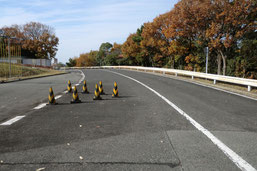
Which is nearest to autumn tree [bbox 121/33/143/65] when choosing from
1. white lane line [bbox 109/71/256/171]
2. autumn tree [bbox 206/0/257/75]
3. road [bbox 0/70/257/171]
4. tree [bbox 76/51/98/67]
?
autumn tree [bbox 206/0/257/75]

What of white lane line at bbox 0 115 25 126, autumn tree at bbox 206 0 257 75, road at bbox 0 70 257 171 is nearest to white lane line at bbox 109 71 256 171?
road at bbox 0 70 257 171

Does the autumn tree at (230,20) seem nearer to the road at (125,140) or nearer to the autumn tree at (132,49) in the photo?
the road at (125,140)

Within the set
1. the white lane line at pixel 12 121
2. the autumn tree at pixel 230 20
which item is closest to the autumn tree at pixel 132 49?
the autumn tree at pixel 230 20

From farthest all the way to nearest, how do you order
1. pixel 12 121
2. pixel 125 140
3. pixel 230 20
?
1. pixel 230 20
2. pixel 12 121
3. pixel 125 140

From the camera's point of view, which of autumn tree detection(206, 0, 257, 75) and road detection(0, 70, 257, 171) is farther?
autumn tree detection(206, 0, 257, 75)

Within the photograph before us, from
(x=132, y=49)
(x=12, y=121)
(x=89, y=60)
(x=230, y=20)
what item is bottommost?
(x=12, y=121)

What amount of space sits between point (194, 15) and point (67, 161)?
25344mm

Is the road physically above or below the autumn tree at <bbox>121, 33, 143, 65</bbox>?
below

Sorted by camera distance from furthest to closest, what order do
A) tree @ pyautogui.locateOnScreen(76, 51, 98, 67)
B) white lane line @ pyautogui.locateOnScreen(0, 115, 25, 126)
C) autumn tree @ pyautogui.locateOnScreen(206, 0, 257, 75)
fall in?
1. tree @ pyautogui.locateOnScreen(76, 51, 98, 67)
2. autumn tree @ pyautogui.locateOnScreen(206, 0, 257, 75)
3. white lane line @ pyautogui.locateOnScreen(0, 115, 25, 126)

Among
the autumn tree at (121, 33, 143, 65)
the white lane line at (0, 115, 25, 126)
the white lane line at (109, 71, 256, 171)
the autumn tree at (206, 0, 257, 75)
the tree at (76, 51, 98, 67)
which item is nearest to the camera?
the white lane line at (109, 71, 256, 171)

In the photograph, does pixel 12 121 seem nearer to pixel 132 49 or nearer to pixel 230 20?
pixel 230 20

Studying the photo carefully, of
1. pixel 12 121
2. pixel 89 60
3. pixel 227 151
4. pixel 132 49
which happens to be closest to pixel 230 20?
pixel 227 151

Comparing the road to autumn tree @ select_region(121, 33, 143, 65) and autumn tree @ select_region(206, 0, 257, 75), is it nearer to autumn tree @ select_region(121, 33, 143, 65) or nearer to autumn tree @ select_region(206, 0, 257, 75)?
autumn tree @ select_region(206, 0, 257, 75)

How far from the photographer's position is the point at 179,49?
40.2m
